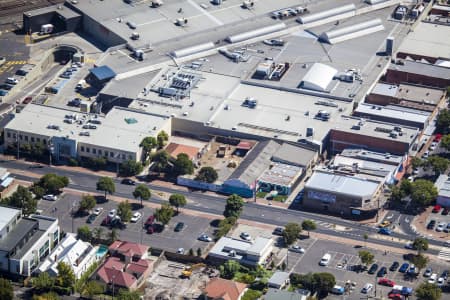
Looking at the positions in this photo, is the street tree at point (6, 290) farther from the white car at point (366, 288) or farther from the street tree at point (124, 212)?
the white car at point (366, 288)

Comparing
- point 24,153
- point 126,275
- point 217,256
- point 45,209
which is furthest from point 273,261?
point 24,153

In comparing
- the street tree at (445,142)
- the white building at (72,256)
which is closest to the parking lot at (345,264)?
the white building at (72,256)

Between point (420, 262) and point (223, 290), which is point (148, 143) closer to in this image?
point (223, 290)

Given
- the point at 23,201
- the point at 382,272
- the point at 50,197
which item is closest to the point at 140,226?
the point at 50,197

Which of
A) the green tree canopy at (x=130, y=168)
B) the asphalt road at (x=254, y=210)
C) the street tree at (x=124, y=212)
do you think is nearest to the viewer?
the street tree at (x=124, y=212)

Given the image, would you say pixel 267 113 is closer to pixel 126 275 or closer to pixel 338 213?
pixel 338 213

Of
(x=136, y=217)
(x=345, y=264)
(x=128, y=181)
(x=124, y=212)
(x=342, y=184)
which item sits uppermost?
(x=342, y=184)
